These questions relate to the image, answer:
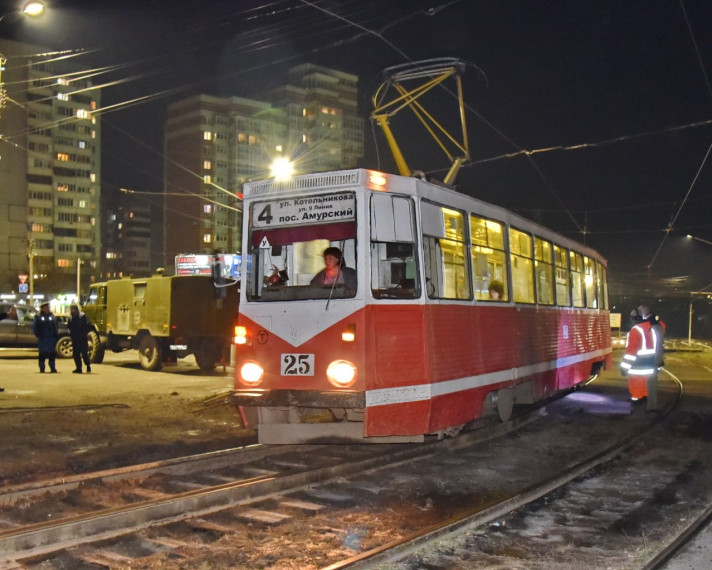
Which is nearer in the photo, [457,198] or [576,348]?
[457,198]

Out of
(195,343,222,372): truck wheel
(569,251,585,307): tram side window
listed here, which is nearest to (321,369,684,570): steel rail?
(569,251,585,307): tram side window

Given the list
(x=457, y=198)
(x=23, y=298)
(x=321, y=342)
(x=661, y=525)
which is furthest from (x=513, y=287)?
(x=23, y=298)

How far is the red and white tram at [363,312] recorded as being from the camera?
755 cm

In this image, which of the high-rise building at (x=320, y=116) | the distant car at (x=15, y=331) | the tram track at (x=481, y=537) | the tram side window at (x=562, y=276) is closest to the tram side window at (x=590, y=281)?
the tram side window at (x=562, y=276)

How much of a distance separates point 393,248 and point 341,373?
1404 mm

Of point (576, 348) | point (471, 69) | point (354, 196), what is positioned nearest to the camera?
point (354, 196)

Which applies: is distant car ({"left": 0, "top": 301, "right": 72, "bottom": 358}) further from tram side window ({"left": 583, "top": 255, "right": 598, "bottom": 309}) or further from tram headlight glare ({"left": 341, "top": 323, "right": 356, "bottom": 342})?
tram headlight glare ({"left": 341, "top": 323, "right": 356, "bottom": 342})

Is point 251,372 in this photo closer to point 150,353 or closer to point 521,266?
point 521,266

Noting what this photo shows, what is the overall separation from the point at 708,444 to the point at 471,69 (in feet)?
23.1

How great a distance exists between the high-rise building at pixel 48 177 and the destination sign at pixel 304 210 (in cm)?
7440

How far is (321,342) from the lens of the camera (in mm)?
7664

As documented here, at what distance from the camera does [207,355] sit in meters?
19.6

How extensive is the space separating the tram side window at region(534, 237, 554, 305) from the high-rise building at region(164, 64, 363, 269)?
85472 mm

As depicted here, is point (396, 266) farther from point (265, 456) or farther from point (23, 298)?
point (23, 298)
